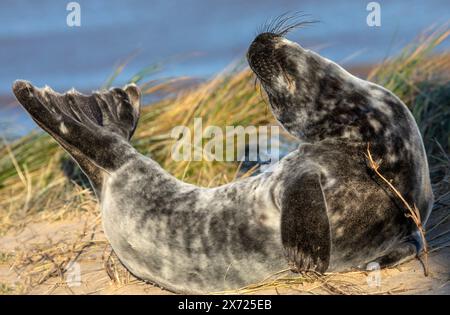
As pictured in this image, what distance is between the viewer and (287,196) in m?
4.61

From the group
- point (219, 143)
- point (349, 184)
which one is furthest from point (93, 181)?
point (219, 143)

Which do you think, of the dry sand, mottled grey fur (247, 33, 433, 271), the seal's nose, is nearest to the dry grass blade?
mottled grey fur (247, 33, 433, 271)

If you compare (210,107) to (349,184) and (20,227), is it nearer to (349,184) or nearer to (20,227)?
(20,227)

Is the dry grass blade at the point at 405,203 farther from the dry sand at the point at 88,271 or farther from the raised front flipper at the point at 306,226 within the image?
the raised front flipper at the point at 306,226

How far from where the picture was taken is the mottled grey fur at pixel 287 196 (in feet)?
15.4

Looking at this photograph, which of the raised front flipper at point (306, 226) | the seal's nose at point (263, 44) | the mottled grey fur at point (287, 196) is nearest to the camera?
the raised front flipper at point (306, 226)

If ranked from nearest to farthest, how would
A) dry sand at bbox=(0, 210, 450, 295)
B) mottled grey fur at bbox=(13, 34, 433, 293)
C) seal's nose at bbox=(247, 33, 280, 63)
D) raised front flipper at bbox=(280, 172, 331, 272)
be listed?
raised front flipper at bbox=(280, 172, 331, 272), mottled grey fur at bbox=(13, 34, 433, 293), dry sand at bbox=(0, 210, 450, 295), seal's nose at bbox=(247, 33, 280, 63)

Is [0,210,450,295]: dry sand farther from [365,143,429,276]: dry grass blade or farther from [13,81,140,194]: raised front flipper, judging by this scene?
[13,81,140,194]: raised front flipper

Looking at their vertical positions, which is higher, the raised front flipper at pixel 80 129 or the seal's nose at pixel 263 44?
the seal's nose at pixel 263 44

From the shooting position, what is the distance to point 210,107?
28.3 feet

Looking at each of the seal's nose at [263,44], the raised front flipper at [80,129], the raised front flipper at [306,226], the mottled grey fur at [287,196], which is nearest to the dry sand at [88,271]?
the mottled grey fur at [287,196]

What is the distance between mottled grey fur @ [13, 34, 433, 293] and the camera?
4.70 m

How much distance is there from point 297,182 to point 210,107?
13.4 feet

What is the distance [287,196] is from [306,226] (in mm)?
214
